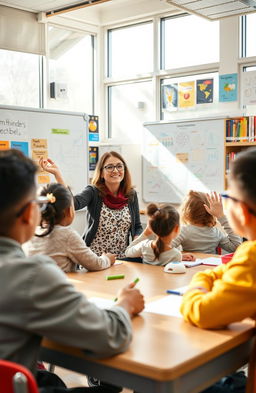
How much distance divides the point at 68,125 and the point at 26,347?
430 cm

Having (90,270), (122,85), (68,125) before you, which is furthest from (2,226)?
(122,85)

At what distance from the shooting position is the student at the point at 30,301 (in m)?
1.34

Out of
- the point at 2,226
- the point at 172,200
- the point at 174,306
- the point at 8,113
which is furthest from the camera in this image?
the point at 172,200

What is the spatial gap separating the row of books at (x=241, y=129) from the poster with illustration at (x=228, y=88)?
31cm

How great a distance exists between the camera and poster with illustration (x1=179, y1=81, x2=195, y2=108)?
594 centimetres

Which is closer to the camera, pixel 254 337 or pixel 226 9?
pixel 254 337

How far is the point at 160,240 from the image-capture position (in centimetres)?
278

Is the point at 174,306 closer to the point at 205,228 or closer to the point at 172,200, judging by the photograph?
the point at 205,228

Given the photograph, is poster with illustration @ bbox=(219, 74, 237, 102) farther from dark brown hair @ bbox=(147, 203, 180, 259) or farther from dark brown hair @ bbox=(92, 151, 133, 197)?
dark brown hair @ bbox=(147, 203, 180, 259)

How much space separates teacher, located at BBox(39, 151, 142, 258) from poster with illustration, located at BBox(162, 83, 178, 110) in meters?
2.52

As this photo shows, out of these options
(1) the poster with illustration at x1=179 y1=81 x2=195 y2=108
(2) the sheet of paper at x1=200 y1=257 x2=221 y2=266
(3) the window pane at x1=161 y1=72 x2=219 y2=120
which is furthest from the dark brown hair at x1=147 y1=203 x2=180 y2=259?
(1) the poster with illustration at x1=179 y1=81 x2=195 y2=108

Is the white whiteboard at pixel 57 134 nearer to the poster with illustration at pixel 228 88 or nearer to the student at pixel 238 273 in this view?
the poster with illustration at pixel 228 88

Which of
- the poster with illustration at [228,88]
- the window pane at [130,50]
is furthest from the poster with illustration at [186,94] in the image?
the window pane at [130,50]

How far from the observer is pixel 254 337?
1.64 metres
